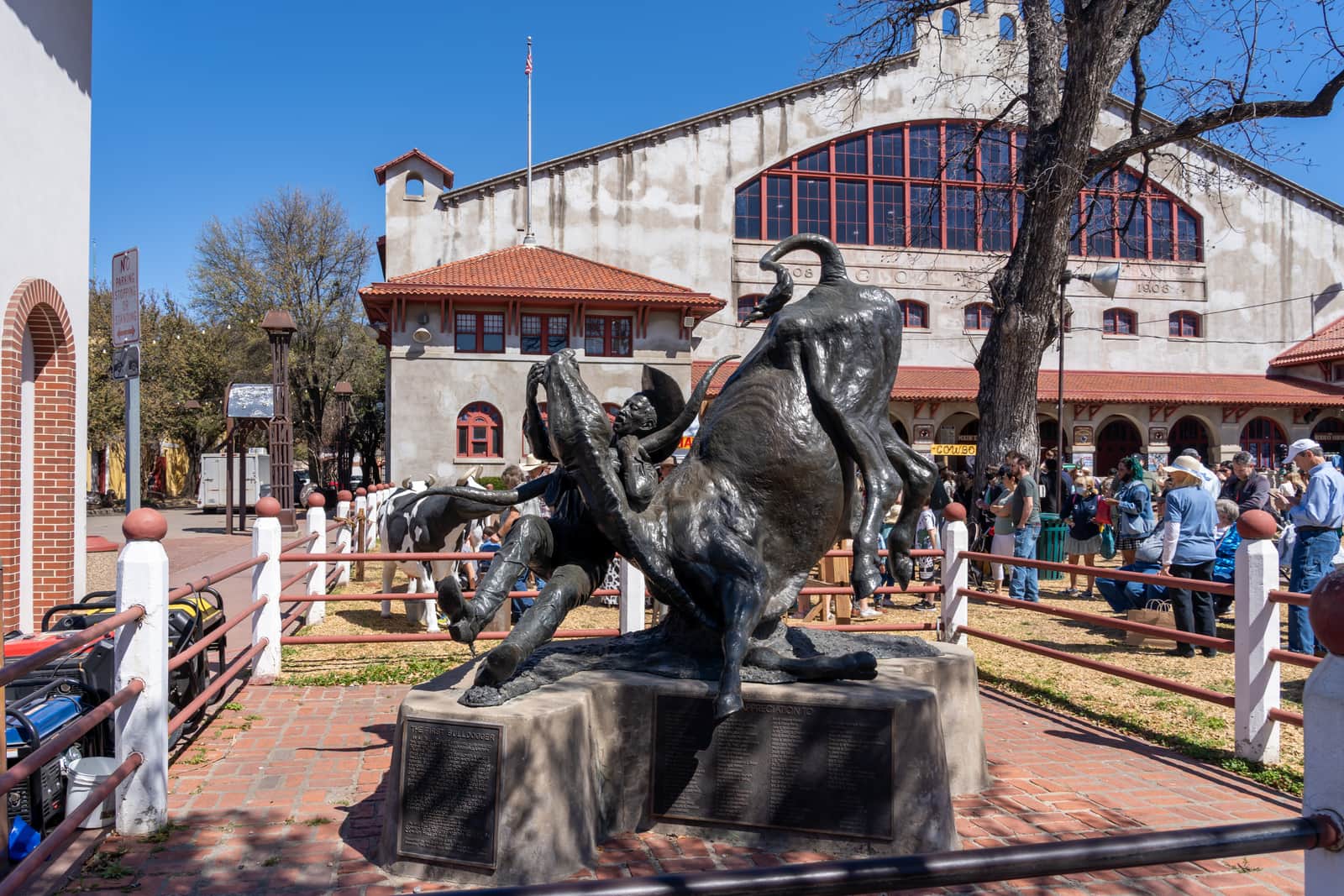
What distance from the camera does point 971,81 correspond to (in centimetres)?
3144

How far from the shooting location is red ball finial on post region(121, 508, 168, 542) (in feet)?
14.8

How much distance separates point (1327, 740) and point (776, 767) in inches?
104

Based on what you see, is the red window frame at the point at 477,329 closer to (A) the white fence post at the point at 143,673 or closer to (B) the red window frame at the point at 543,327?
(B) the red window frame at the point at 543,327

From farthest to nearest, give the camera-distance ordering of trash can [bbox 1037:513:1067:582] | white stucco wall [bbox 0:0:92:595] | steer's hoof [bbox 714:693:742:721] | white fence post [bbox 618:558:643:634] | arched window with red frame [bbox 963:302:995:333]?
arched window with red frame [bbox 963:302:995:333]
trash can [bbox 1037:513:1067:582]
white stucco wall [bbox 0:0:92:595]
white fence post [bbox 618:558:643:634]
steer's hoof [bbox 714:693:742:721]

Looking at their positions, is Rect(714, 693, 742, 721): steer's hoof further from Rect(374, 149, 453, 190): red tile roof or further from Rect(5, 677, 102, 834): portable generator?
Rect(374, 149, 453, 190): red tile roof

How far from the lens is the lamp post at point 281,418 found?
22797 millimetres

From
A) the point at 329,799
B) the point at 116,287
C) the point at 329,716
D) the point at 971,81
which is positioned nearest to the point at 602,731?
the point at 329,799

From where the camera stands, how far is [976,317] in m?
31.5

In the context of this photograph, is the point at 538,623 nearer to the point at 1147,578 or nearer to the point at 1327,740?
the point at 1327,740

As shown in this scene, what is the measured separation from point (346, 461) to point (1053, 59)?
35.8m

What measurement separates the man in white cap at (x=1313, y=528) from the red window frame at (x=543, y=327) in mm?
20565

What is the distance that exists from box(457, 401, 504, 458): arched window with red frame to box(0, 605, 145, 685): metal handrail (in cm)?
2244

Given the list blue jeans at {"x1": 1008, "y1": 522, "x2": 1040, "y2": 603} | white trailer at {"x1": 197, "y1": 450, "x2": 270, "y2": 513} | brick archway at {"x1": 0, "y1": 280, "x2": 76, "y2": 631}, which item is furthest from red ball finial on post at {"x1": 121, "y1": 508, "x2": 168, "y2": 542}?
white trailer at {"x1": 197, "y1": 450, "x2": 270, "y2": 513}

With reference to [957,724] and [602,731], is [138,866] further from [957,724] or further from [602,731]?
[957,724]
